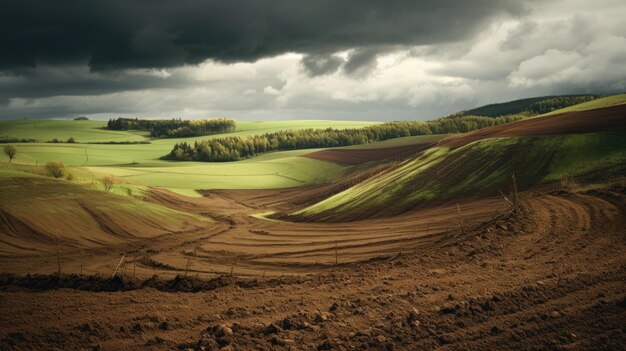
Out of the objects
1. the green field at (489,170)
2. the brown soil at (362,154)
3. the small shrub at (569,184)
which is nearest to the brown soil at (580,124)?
the green field at (489,170)

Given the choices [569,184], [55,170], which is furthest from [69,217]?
[569,184]

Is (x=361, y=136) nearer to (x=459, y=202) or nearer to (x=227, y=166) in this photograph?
(x=227, y=166)

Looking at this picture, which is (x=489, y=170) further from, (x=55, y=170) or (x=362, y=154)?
(x=362, y=154)

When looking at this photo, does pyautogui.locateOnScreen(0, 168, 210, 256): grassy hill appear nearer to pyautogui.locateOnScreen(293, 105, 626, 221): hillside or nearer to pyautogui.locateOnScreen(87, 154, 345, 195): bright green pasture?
pyautogui.locateOnScreen(293, 105, 626, 221): hillside

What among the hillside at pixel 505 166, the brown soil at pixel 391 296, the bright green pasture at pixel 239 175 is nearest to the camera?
the brown soil at pixel 391 296

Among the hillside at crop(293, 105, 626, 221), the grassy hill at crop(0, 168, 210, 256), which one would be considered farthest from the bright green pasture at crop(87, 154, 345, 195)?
the hillside at crop(293, 105, 626, 221)

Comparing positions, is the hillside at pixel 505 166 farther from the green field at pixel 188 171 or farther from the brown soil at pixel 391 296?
the green field at pixel 188 171
